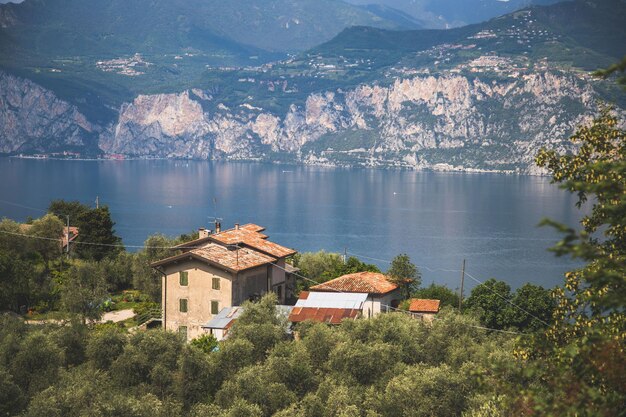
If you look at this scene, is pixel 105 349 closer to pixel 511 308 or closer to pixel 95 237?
pixel 511 308

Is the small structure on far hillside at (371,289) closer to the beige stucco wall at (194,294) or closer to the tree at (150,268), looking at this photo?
the beige stucco wall at (194,294)

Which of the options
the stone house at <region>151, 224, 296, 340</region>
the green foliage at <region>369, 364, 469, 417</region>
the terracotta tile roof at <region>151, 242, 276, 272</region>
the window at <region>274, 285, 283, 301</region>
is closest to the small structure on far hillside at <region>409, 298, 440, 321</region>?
the window at <region>274, 285, 283, 301</region>

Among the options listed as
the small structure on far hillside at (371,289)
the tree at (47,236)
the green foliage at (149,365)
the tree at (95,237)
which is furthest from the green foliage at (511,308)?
the tree at (47,236)

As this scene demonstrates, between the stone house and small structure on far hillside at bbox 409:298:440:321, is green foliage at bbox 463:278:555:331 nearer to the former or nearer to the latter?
small structure on far hillside at bbox 409:298:440:321

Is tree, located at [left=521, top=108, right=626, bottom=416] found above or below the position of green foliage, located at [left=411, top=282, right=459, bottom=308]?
above

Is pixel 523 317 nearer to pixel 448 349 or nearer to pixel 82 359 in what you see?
pixel 448 349
